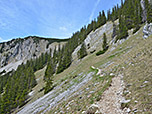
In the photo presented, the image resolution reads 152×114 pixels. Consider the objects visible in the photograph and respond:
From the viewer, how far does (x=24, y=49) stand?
563 ft

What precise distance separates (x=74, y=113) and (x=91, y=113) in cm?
234

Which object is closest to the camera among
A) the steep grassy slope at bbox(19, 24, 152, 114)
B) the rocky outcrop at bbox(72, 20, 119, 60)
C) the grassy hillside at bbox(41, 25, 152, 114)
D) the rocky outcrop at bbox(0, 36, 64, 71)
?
the grassy hillside at bbox(41, 25, 152, 114)

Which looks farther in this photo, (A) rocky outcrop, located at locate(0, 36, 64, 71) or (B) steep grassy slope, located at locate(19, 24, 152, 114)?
(A) rocky outcrop, located at locate(0, 36, 64, 71)

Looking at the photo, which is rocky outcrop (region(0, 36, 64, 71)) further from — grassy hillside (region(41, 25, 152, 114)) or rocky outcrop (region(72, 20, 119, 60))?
grassy hillside (region(41, 25, 152, 114))

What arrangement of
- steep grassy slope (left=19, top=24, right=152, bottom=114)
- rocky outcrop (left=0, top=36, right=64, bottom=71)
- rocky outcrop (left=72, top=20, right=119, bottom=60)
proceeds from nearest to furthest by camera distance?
steep grassy slope (left=19, top=24, right=152, bottom=114) → rocky outcrop (left=72, top=20, right=119, bottom=60) → rocky outcrop (left=0, top=36, right=64, bottom=71)

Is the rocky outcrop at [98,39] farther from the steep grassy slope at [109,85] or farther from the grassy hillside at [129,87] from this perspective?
the grassy hillside at [129,87]

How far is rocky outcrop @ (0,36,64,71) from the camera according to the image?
164m

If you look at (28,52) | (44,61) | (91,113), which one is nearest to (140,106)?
(91,113)

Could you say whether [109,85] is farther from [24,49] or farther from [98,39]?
[24,49]

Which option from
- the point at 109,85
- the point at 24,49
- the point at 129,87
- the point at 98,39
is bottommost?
the point at 109,85

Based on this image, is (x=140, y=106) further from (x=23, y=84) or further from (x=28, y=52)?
(x=28, y=52)

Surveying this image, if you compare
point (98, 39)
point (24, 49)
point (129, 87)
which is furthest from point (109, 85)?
point (24, 49)

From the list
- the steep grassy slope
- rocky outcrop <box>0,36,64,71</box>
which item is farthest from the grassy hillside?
rocky outcrop <box>0,36,64,71</box>

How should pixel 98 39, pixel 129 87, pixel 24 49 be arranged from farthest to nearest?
1. pixel 24 49
2. pixel 98 39
3. pixel 129 87
